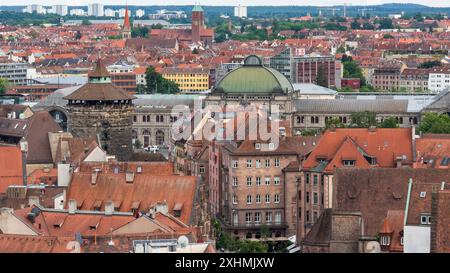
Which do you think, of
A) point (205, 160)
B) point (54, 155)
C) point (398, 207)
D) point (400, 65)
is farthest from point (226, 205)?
point (400, 65)

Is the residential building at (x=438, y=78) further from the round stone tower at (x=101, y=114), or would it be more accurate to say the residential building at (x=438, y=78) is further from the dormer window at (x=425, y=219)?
the dormer window at (x=425, y=219)

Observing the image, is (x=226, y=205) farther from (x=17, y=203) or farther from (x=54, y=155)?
(x=17, y=203)

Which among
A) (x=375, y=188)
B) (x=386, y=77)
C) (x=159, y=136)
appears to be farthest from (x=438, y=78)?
(x=375, y=188)

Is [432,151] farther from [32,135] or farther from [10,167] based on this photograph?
[32,135]

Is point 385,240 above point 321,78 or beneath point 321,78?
above

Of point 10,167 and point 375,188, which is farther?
point 10,167
